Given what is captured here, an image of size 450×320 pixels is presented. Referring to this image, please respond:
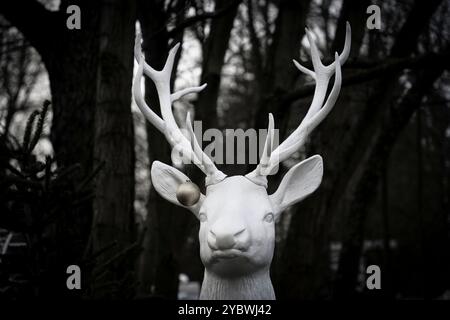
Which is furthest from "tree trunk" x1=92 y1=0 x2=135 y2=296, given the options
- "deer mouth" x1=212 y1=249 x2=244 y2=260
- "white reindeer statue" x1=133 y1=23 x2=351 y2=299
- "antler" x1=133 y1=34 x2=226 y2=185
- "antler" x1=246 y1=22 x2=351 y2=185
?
"deer mouth" x1=212 y1=249 x2=244 y2=260

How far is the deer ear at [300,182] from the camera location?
367cm

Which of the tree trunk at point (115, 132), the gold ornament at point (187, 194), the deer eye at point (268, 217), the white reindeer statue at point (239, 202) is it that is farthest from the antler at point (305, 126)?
the tree trunk at point (115, 132)

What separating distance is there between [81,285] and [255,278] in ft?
4.07

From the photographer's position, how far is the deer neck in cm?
338

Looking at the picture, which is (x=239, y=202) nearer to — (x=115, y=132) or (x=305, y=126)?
(x=305, y=126)

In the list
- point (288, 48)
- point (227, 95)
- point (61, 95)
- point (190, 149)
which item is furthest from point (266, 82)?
point (227, 95)

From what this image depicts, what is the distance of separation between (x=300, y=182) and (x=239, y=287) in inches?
30.1

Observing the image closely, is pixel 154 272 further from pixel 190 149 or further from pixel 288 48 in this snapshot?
pixel 190 149

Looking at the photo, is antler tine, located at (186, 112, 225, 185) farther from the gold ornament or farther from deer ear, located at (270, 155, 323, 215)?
deer ear, located at (270, 155, 323, 215)

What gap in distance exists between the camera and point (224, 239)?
10.3 feet

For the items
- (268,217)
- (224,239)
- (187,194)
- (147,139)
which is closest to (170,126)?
(187,194)

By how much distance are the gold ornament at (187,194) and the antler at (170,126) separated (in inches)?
5.7

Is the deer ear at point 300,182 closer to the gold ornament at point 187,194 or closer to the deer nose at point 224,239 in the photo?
the gold ornament at point 187,194

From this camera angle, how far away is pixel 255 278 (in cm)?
340
